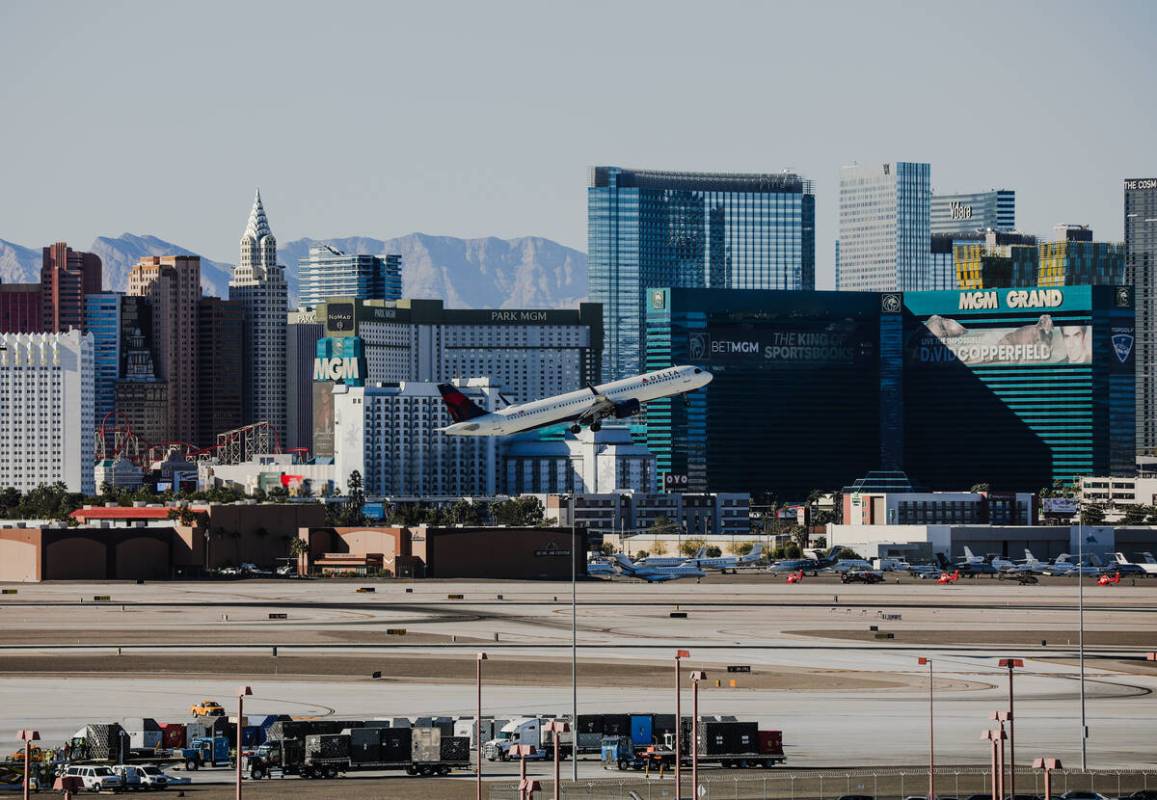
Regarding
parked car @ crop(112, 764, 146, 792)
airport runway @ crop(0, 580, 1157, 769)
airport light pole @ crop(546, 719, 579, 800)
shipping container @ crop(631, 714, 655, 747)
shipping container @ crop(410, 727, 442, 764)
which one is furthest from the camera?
airport runway @ crop(0, 580, 1157, 769)

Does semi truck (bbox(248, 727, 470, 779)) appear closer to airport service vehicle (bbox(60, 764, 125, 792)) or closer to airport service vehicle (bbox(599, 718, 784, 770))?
airport service vehicle (bbox(599, 718, 784, 770))

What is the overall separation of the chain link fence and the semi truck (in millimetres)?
8015

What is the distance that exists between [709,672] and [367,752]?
41583mm

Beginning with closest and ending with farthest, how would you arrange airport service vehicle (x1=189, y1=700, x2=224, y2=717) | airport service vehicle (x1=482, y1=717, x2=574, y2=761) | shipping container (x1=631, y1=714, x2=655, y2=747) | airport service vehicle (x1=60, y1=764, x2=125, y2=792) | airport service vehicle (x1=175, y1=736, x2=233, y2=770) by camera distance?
airport service vehicle (x1=60, y1=764, x2=125, y2=792) → airport service vehicle (x1=175, y1=736, x2=233, y2=770) → airport service vehicle (x1=482, y1=717, x2=574, y2=761) → shipping container (x1=631, y1=714, x2=655, y2=747) → airport service vehicle (x1=189, y1=700, x2=224, y2=717)

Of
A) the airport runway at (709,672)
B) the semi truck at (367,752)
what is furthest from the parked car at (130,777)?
the airport runway at (709,672)

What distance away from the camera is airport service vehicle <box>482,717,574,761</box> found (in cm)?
10669

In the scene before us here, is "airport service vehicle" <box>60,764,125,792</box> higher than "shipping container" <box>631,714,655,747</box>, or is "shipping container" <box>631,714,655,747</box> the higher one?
"shipping container" <box>631,714,655,747</box>

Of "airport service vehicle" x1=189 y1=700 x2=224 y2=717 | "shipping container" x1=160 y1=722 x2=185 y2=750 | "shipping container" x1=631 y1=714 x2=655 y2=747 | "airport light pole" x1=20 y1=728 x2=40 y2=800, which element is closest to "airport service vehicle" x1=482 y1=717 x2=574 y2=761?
"shipping container" x1=631 y1=714 x2=655 y2=747

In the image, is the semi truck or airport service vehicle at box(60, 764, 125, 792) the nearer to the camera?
airport service vehicle at box(60, 764, 125, 792)

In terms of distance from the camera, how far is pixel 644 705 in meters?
123

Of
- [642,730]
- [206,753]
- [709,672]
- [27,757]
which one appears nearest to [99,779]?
[206,753]

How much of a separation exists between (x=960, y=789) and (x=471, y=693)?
40442mm

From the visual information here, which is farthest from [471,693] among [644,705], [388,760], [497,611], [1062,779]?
[497,611]

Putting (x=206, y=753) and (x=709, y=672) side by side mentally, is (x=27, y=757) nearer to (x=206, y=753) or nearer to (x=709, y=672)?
(x=206, y=753)
